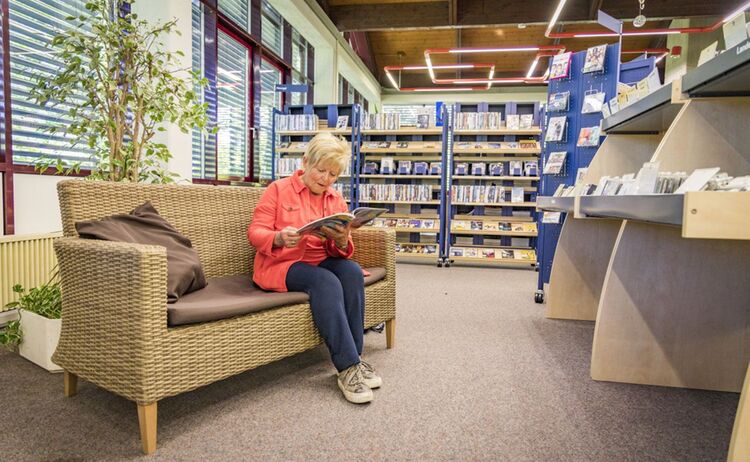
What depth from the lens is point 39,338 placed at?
200cm

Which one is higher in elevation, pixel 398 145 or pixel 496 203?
pixel 398 145

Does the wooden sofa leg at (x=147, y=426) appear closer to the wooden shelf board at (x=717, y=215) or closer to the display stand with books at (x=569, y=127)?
the wooden shelf board at (x=717, y=215)

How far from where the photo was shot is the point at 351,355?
1789 mm

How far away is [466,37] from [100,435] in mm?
9498

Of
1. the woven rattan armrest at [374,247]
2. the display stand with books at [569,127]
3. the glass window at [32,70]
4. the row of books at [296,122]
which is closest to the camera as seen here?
the woven rattan armrest at [374,247]

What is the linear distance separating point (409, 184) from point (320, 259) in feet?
13.5

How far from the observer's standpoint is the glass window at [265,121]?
6531mm

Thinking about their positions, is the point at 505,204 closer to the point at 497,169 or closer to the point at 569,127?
the point at 497,169

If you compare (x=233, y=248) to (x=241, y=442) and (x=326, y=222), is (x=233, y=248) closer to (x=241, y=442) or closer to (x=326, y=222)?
(x=326, y=222)

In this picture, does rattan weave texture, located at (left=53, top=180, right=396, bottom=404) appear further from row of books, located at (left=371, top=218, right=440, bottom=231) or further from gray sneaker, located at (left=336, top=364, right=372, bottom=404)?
row of books, located at (left=371, top=218, right=440, bottom=231)

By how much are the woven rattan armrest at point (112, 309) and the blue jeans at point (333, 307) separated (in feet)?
1.84

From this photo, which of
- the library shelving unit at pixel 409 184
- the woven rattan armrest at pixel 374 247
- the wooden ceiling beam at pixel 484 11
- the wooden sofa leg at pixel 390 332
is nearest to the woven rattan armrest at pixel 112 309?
the woven rattan armrest at pixel 374 247

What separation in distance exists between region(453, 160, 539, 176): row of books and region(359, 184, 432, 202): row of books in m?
0.44

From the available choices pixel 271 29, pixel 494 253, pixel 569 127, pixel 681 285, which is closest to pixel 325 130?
pixel 271 29
